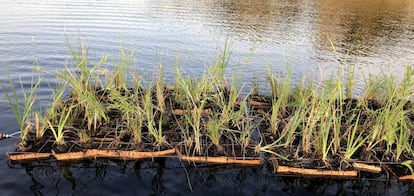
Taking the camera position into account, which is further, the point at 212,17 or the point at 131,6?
the point at 131,6

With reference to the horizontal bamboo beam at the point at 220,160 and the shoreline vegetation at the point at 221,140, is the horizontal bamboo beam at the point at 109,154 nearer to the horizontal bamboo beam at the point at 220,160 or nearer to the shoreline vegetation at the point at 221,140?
the shoreline vegetation at the point at 221,140

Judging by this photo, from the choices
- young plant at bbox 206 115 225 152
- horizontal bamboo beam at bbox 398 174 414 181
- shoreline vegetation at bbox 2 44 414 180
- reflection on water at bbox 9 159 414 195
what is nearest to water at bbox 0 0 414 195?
reflection on water at bbox 9 159 414 195

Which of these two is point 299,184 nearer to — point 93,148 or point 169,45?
point 93,148

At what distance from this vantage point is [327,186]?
622 centimetres

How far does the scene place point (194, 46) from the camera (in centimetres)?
1752

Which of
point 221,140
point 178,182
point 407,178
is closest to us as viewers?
point 178,182

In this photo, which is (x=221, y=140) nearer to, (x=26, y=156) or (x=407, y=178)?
(x=407, y=178)

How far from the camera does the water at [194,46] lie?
241 inches

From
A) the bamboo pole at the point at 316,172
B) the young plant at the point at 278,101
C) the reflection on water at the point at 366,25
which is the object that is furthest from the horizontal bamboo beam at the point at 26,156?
the reflection on water at the point at 366,25

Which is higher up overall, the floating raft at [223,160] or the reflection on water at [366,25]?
the reflection on water at [366,25]

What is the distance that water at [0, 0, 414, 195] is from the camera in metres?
6.12

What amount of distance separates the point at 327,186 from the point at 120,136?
4.07 metres

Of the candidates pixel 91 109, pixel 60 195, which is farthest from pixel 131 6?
pixel 60 195

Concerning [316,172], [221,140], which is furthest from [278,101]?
[316,172]
